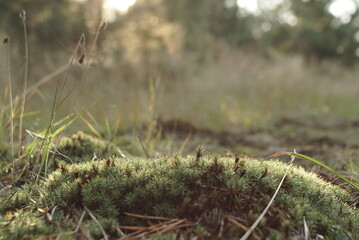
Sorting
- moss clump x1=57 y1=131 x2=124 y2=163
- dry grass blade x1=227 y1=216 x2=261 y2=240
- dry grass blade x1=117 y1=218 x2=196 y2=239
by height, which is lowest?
moss clump x1=57 y1=131 x2=124 y2=163

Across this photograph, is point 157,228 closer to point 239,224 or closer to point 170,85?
point 239,224

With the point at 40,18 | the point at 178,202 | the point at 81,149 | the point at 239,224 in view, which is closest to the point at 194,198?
the point at 178,202

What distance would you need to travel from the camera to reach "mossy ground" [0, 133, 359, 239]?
1393 millimetres

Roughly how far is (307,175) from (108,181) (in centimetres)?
118

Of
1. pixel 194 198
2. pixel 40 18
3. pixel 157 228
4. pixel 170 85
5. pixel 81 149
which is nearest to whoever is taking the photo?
pixel 157 228

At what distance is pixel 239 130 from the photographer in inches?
241

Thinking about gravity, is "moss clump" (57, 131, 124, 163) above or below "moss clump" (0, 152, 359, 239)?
below

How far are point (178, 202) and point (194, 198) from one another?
9 centimetres

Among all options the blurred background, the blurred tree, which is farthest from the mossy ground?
the blurred tree

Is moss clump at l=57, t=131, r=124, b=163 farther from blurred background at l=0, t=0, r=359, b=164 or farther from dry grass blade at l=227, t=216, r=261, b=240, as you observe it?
dry grass blade at l=227, t=216, r=261, b=240

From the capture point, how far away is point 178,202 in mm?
1562

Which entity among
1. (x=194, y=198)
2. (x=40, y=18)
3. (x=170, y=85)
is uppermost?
(x=40, y=18)

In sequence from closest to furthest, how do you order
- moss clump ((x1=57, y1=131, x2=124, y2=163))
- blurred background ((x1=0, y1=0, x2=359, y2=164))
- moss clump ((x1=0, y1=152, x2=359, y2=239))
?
1. moss clump ((x1=0, y1=152, x2=359, y2=239))
2. moss clump ((x1=57, y1=131, x2=124, y2=163))
3. blurred background ((x1=0, y1=0, x2=359, y2=164))

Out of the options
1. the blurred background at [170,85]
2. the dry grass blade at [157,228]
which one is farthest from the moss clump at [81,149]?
the dry grass blade at [157,228]
